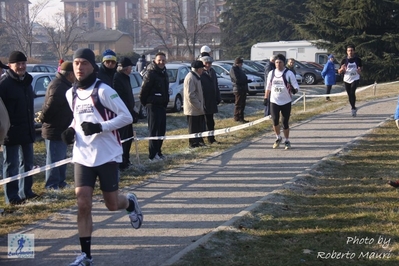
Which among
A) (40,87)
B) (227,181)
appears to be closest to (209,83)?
(227,181)

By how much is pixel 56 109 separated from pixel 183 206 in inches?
89.5

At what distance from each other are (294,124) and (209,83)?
4020 millimetres

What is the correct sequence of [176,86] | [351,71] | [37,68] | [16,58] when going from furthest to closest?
[37,68], [176,86], [351,71], [16,58]

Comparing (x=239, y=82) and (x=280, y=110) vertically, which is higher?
(x=239, y=82)

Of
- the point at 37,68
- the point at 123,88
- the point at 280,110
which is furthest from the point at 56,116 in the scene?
→ the point at 37,68

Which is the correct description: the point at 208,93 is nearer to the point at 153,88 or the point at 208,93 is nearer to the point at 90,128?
the point at 153,88

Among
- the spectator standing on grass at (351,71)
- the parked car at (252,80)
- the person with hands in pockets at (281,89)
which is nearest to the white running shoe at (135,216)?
the person with hands in pockets at (281,89)

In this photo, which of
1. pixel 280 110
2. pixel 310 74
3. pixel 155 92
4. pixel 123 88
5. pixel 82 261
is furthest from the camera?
pixel 310 74

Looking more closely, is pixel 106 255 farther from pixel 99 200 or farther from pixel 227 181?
pixel 227 181

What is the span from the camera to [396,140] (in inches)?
487

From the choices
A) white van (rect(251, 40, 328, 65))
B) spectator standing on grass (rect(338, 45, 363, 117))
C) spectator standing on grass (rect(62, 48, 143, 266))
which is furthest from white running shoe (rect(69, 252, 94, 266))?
white van (rect(251, 40, 328, 65))

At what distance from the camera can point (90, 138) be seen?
211 inches

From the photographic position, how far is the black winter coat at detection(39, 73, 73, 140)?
8125 mm

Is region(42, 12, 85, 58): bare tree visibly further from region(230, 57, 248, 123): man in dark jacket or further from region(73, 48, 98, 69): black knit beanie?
region(73, 48, 98, 69): black knit beanie
